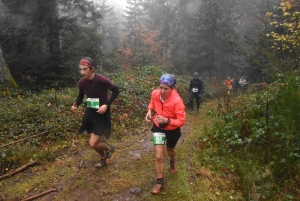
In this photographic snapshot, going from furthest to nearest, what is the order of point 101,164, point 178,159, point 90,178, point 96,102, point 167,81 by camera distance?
point 178,159
point 101,164
point 90,178
point 96,102
point 167,81

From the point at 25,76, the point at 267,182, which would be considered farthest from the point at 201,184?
the point at 25,76

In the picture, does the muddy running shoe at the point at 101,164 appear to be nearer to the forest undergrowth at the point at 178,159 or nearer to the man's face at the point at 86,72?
the forest undergrowth at the point at 178,159

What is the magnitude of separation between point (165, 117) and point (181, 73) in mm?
23157

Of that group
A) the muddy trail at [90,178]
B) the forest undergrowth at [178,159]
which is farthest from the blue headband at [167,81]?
the muddy trail at [90,178]

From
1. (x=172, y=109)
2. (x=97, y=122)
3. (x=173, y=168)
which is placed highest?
(x=172, y=109)

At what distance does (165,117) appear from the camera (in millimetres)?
4152

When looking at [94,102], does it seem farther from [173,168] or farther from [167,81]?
[173,168]

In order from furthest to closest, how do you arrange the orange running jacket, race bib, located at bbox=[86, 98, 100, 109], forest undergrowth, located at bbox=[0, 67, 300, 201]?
race bib, located at bbox=[86, 98, 100, 109]
forest undergrowth, located at bbox=[0, 67, 300, 201]
the orange running jacket

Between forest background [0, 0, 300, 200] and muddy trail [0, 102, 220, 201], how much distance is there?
2.20 feet

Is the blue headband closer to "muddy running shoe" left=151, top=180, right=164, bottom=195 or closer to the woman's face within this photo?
the woman's face

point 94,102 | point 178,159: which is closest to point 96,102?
point 94,102

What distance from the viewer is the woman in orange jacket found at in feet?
13.1

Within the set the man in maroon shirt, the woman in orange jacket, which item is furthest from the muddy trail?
the man in maroon shirt

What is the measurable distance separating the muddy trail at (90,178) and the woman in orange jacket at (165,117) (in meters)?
0.57
